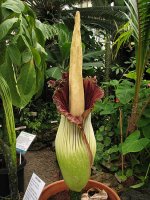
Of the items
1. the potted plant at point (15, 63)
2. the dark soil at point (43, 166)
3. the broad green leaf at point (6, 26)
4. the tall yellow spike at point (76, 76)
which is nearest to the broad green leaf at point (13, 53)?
the potted plant at point (15, 63)

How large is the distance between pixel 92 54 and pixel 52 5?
1.14 m

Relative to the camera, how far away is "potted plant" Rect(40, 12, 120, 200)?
1.04 meters

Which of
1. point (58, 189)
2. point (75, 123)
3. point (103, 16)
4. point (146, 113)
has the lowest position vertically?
point (58, 189)

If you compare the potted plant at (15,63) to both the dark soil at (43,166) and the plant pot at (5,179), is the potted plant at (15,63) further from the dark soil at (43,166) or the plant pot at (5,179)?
the dark soil at (43,166)

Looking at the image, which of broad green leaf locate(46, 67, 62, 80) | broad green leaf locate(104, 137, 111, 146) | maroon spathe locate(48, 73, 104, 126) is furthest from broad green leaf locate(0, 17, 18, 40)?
broad green leaf locate(46, 67, 62, 80)

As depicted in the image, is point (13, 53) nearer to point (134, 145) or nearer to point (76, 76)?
point (76, 76)

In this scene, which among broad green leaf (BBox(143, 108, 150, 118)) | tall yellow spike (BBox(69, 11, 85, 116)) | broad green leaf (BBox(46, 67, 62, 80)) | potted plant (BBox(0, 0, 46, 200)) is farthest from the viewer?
broad green leaf (BBox(46, 67, 62, 80))

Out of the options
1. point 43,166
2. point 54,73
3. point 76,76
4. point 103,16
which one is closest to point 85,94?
point 76,76

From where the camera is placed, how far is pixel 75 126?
107cm

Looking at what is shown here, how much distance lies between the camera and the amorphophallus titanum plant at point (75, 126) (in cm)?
104

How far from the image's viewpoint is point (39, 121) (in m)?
3.28

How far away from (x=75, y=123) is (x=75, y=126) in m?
0.05

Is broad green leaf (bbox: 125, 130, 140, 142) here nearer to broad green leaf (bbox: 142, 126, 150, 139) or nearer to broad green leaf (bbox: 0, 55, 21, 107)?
broad green leaf (bbox: 142, 126, 150, 139)

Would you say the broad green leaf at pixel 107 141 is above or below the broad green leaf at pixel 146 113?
below
